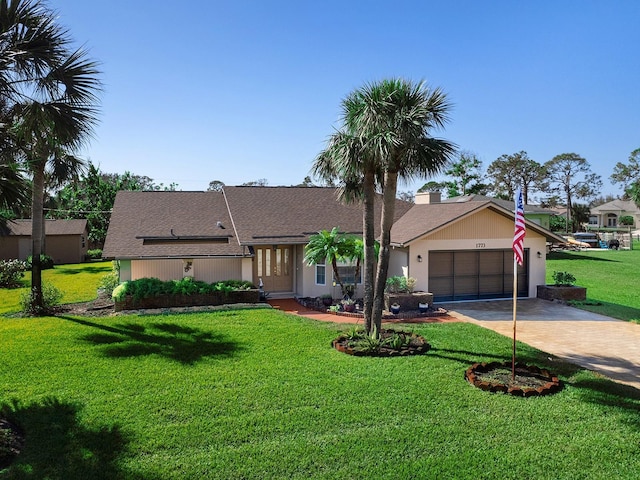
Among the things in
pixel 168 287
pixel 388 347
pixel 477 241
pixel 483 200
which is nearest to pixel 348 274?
pixel 477 241

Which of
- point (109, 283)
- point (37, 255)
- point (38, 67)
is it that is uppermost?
point (38, 67)

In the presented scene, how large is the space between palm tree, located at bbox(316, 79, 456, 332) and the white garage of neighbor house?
5.81 metres

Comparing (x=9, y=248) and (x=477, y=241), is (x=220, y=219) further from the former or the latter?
(x=9, y=248)

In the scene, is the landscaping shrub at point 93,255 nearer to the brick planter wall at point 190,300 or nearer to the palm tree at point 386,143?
the brick planter wall at point 190,300

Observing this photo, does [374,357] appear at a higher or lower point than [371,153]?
lower

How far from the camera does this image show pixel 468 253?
18781mm

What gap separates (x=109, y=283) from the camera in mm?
19828

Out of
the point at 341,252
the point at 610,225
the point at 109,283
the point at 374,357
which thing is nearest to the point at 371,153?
the point at 374,357

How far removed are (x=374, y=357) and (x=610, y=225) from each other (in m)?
86.6

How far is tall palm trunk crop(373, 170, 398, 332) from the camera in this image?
38.2 ft

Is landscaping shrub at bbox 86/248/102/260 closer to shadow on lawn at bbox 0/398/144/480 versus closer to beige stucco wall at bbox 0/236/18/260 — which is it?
beige stucco wall at bbox 0/236/18/260

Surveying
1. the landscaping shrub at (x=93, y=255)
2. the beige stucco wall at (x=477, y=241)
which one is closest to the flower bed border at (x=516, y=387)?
the beige stucco wall at (x=477, y=241)

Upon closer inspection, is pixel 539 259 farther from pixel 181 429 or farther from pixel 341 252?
pixel 181 429

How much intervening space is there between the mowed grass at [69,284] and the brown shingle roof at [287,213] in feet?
24.8
